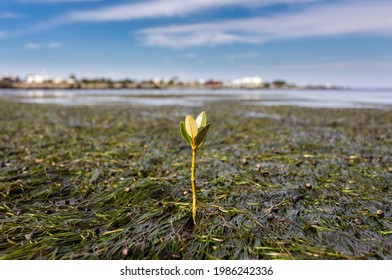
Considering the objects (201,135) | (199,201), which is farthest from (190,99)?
(201,135)

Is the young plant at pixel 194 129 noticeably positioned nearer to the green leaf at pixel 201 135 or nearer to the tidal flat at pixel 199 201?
the green leaf at pixel 201 135

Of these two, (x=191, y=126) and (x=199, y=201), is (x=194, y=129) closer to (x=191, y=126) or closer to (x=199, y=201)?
(x=191, y=126)

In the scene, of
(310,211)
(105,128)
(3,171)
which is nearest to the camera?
(310,211)

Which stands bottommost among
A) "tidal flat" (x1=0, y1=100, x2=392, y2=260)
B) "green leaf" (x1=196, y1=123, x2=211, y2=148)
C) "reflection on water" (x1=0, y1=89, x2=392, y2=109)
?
"tidal flat" (x1=0, y1=100, x2=392, y2=260)

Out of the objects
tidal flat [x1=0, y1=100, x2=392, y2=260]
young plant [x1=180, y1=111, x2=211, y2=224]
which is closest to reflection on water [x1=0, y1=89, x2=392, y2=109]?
tidal flat [x1=0, y1=100, x2=392, y2=260]

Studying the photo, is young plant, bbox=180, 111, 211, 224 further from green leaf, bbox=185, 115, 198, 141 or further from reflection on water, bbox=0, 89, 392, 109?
reflection on water, bbox=0, 89, 392, 109
